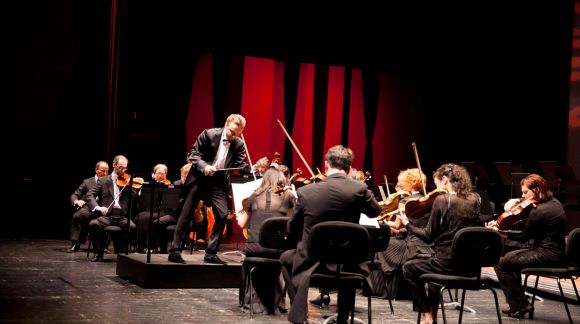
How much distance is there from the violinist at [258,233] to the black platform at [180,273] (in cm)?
98

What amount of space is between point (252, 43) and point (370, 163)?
370 cm

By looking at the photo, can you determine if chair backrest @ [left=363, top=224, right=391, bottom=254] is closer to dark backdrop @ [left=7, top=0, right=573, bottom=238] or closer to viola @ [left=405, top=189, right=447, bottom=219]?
viola @ [left=405, top=189, right=447, bottom=219]

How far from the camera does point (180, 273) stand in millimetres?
6586

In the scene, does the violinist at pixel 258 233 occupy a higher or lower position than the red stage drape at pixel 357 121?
lower

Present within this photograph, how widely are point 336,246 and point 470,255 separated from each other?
1.10m

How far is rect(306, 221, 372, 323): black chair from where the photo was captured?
14.0 feet

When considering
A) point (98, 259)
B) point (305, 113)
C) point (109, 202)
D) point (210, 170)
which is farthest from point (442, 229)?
point (305, 113)

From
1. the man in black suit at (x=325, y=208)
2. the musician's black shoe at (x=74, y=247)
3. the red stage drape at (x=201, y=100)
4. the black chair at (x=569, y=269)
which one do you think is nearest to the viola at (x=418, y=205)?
the black chair at (x=569, y=269)

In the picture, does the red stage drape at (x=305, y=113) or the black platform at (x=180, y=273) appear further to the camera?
the red stage drape at (x=305, y=113)

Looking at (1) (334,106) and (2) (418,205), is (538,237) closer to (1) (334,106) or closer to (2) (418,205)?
(2) (418,205)

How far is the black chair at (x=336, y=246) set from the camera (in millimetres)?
4273

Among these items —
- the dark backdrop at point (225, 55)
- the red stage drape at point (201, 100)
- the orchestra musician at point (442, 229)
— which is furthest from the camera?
the red stage drape at point (201, 100)

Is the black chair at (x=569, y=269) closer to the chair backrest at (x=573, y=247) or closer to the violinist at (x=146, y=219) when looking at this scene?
the chair backrest at (x=573, y=247)

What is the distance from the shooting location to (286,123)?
518 inches
